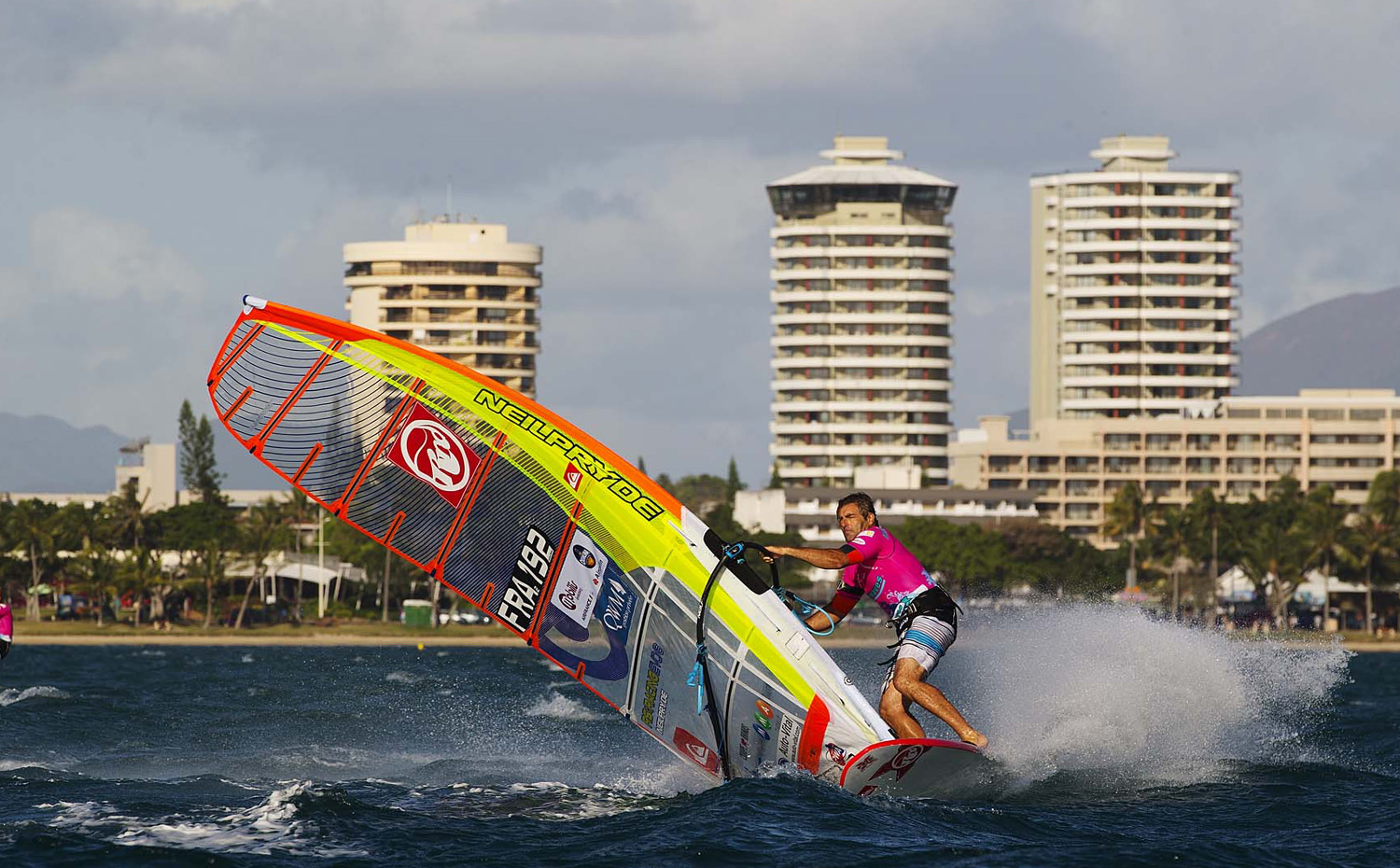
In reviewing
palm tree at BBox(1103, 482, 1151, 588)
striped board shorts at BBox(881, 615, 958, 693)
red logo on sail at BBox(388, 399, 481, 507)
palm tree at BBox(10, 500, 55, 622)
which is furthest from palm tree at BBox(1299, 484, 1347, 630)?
red logo on sail at BBox(388, 399, 481, 507)

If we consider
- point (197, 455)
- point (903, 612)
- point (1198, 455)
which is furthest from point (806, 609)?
point (1198, 455)

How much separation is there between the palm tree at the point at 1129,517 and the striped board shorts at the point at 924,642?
293 ft

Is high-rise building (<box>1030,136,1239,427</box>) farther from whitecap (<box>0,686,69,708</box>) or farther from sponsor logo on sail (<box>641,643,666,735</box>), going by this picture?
sponsor logo on sail (<box>641,643,666,735</box>)

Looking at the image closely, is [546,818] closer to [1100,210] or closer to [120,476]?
[120,476]

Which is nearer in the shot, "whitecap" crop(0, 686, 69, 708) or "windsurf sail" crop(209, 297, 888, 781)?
"windsurf sail" crop(209, 297, 888, 781)

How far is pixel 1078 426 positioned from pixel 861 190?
24.7 meters

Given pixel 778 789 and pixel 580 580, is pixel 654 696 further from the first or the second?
pixel 778 789

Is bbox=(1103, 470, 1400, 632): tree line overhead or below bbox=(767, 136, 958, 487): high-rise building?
below

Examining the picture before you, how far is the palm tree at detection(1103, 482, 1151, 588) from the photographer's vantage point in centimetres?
10231

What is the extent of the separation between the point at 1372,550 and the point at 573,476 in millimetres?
83940

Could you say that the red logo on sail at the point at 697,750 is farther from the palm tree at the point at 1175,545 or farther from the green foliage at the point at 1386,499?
the green foliage at the point at 1386,499

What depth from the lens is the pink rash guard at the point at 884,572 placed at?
13.9 metres

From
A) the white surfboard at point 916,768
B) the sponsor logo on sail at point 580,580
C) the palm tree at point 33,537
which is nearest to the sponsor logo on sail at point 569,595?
the sponsor logo on sail at point 580,580

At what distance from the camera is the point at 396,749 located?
770 inches
